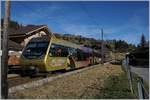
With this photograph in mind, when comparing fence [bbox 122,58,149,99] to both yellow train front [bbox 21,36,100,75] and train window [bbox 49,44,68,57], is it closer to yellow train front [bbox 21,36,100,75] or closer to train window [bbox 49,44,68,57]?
yellow train front [bbox 21,36,100,75]

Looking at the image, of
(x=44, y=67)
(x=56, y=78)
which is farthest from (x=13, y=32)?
(x=56, y=78)

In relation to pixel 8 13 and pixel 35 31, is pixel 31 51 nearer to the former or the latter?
pixel 8 13

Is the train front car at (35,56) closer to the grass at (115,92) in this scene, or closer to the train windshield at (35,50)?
the train windshield at (35,50)

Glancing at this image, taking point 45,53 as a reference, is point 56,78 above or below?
below

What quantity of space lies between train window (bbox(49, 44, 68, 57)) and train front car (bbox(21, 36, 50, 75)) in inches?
24.6

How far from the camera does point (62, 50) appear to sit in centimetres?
2478

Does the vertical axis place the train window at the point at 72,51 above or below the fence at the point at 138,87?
above

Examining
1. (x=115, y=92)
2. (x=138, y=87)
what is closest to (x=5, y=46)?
(x=115, y=92)

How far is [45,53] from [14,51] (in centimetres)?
1570

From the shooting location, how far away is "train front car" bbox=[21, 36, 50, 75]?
21.5 meters

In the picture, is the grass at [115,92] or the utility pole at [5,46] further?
the utility pole at [5,46]

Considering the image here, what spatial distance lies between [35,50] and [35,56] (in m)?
0.67

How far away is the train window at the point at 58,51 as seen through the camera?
2253 centimetres

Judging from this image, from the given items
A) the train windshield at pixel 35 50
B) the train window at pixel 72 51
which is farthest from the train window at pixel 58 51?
the train window at pixel 72 51
